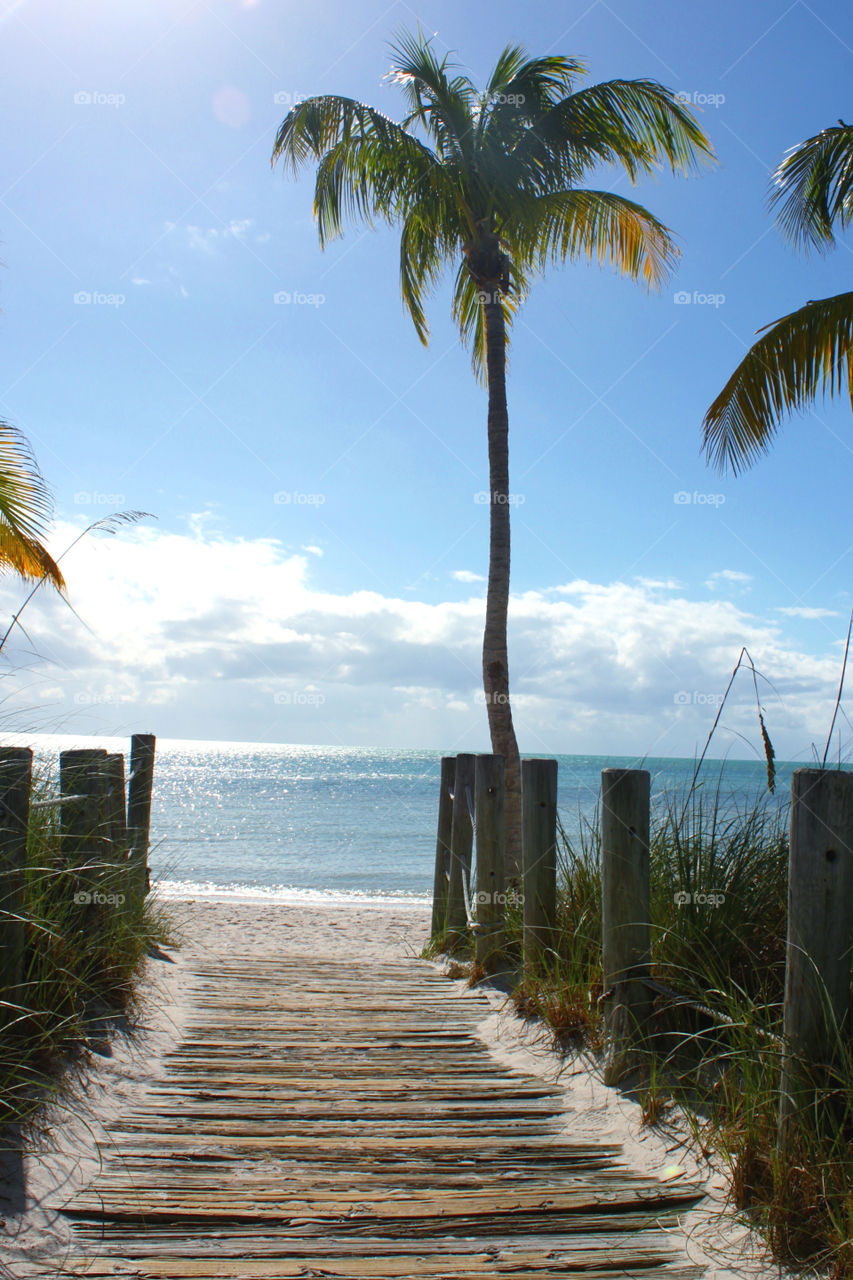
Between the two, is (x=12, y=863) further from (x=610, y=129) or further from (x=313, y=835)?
(x=313, y=835)

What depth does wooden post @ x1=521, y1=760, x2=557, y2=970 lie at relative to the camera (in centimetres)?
479

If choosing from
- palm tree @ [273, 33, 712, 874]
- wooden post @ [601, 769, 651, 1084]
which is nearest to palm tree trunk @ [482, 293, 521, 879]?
palm tree @ [273, 33, 712, 874]

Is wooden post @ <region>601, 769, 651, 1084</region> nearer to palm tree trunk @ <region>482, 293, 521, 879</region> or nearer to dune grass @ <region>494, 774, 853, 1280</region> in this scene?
dune grass @ <region>494, 774, 853, 1280</region>

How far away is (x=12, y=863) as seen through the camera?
3.12 metres

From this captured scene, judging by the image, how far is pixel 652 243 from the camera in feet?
30.6

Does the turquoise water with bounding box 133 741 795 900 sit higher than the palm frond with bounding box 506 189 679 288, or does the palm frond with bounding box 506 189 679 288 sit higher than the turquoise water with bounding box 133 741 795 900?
the palm frond with bounding box 506 189 679 288

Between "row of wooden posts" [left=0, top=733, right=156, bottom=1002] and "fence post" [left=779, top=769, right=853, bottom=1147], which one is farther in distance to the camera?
"row of wooden posts" [left=0, top=733, right=156, bottom=1002]

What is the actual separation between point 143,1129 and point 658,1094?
2.05 meters

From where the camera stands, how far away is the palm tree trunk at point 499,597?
8.02 meters

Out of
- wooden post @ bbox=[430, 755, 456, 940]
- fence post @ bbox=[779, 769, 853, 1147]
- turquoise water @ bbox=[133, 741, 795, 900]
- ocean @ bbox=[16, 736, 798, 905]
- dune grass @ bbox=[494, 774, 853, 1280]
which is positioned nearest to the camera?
dune grass @ bbox=[494, 774, 853, 1280]

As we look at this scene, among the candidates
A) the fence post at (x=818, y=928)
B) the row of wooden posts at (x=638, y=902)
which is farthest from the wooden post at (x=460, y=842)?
the fence post at (x=818, y=928)

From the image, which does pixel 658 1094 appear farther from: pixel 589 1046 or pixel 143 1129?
pixel 143 1129

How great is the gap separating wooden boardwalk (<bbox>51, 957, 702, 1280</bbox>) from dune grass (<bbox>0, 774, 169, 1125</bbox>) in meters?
0.40

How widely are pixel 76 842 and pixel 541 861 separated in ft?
8.37
